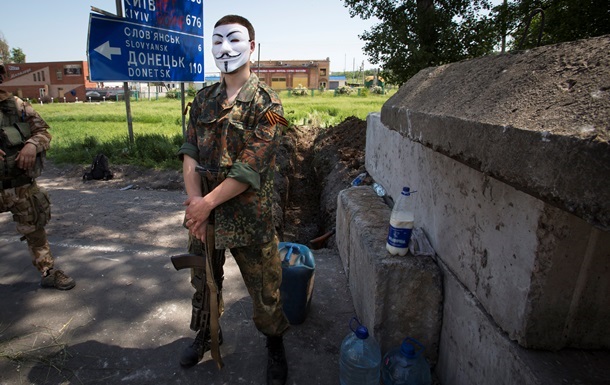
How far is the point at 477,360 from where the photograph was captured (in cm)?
198

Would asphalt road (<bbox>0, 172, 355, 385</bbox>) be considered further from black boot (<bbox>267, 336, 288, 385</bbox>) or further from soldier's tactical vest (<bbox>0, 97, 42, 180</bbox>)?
soldier's tactical vest (<bbox>0, 97, 42, 180</bbox>)

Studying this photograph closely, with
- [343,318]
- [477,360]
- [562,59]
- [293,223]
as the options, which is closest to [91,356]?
[343,318]

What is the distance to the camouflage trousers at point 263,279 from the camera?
234cm

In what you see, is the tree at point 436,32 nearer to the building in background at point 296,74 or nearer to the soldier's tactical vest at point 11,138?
the soldier's tactical vest at point 11,138

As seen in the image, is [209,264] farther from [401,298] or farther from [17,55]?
[17,55]

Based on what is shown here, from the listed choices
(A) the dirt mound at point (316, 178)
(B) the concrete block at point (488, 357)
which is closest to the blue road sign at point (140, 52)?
(A) the dirt mound at point (316, 178)

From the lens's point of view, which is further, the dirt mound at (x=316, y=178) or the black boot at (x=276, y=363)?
the dirt mound at (x=316, y=178)

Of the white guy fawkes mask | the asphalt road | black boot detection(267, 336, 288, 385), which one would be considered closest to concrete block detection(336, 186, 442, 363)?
the asphalt road

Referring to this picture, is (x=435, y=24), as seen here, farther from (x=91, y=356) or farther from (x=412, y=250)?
(x=91, y=356)

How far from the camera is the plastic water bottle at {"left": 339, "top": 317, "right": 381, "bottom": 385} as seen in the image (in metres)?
2.33

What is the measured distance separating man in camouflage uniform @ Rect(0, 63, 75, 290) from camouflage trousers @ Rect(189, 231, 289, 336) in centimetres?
187

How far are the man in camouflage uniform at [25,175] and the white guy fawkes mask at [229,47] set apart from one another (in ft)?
6.71

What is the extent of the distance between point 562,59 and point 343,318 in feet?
7.98

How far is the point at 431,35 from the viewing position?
8789 mm
